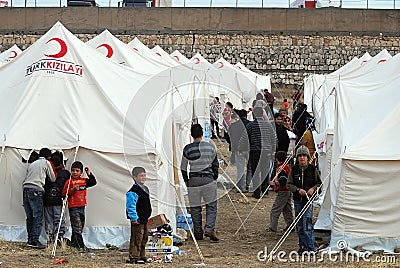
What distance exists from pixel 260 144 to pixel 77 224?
17.5 ft

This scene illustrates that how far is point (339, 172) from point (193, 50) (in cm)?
2848

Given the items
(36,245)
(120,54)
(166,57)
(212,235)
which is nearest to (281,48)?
(166,57)

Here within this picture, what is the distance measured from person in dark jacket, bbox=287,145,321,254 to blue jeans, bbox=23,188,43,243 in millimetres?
2956

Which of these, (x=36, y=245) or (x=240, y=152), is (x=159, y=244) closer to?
(x=36, y=245)

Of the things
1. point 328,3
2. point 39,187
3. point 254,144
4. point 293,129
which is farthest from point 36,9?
point 39,187

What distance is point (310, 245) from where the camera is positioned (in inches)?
402

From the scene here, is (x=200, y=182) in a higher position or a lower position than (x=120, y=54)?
lower

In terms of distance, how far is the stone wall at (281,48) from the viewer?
3806 cm

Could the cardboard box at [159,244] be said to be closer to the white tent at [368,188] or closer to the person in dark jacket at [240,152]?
the white tent at [368,188]

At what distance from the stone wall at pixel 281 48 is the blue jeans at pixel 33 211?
27.7m

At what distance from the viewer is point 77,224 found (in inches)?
413

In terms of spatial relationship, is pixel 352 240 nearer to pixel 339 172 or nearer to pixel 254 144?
pixel 339 172

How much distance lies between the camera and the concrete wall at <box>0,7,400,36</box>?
3825cm

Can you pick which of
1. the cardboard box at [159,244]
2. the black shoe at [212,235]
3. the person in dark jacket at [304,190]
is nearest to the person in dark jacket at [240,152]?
the black shoe at [212,235]
